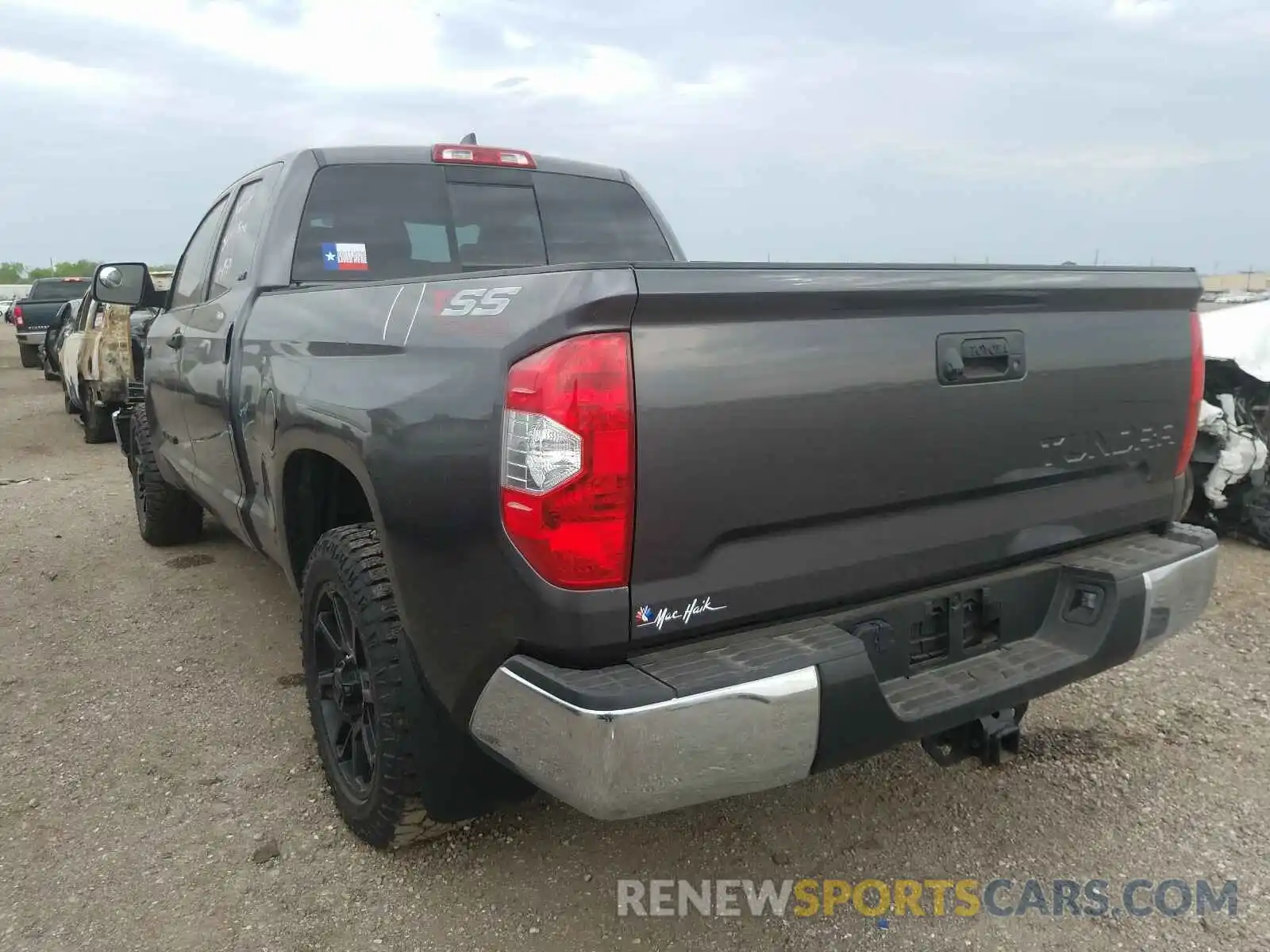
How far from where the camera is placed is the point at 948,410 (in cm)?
208

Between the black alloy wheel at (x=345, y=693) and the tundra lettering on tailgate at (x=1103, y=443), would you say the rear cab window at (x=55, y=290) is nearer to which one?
the black alloy wheel at (x=345, y=693)

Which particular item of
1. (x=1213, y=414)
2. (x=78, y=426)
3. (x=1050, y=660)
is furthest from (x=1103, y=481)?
(x=78, y=426)

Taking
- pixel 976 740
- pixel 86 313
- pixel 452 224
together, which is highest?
pixel 452 224

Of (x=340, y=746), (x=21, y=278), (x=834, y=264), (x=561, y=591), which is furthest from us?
(x=21, y=278)

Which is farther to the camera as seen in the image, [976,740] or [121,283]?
[121,283]

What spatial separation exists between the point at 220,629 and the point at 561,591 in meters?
3.00

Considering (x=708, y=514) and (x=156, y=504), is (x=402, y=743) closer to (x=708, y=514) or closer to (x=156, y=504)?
(x=708, y=514)

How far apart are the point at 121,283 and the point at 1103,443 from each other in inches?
169

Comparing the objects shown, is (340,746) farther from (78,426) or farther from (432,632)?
(78,426)

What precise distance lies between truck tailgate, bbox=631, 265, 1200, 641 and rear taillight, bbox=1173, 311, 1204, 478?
0.04 metres

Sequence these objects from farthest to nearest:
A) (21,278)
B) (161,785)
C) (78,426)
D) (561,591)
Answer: (21,278)
(78,426)
(161,785)
(561,591)

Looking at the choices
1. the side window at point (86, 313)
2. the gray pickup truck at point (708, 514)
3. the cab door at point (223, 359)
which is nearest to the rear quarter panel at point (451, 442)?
the gray pickup truck at point (708, 514)

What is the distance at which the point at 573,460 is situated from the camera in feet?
5.67

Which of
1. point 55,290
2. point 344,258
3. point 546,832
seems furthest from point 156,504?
point 55,290
